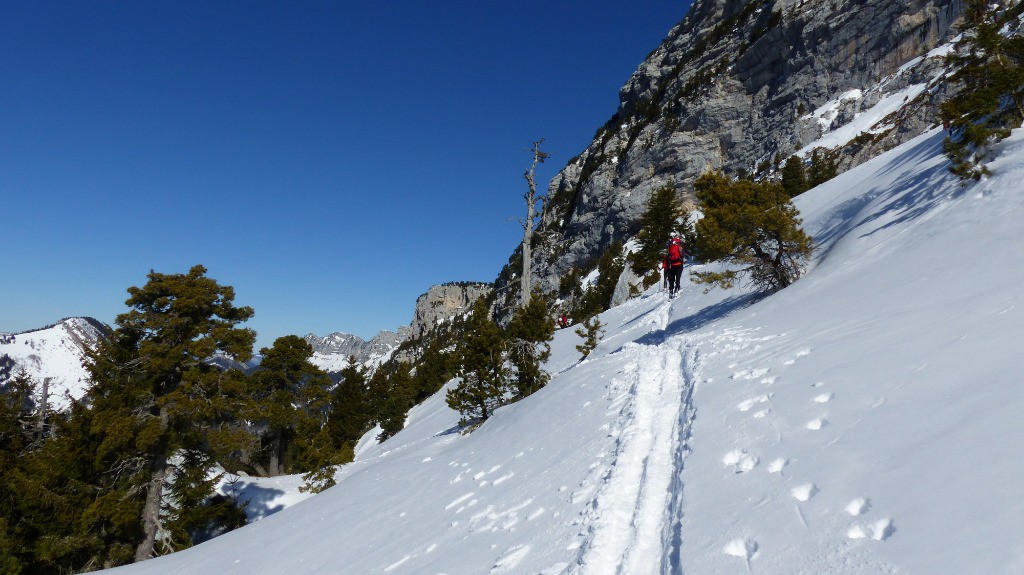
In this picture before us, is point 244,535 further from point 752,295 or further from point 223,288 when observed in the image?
point 752,295

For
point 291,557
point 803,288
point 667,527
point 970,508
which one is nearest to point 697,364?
point 803,288

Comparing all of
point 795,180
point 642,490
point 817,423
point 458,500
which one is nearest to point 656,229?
point 795,180

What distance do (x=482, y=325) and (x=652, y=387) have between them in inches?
234

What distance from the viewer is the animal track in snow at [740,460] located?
3964 mm

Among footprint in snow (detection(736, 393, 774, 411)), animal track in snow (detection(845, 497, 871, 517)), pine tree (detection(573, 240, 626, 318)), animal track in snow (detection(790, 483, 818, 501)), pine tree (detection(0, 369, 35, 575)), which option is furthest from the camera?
pine tree (detection(573, 240, 626, 318))

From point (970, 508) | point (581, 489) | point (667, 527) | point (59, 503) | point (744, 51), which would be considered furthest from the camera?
point (744, 51)

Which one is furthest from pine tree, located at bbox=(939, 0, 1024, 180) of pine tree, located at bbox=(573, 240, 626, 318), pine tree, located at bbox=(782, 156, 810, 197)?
pine tree, located at bbox=(573, 240, 626, 318)

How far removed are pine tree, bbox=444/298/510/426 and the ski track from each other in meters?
5.36

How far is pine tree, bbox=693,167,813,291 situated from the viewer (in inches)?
431

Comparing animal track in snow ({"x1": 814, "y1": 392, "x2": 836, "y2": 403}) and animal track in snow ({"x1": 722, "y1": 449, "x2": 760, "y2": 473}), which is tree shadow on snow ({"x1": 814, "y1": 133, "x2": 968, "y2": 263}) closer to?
animal track in snow ({"x1": 814, "y1": 392, "x2": 836, "y2": 403})

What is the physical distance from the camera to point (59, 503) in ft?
39.7

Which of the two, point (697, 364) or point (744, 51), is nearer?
point (697, 364)

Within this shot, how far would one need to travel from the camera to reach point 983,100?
9.26 meters

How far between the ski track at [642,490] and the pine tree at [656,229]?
76.6 feet
